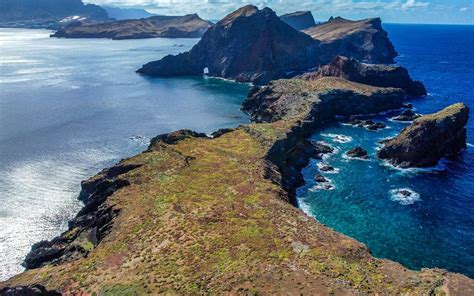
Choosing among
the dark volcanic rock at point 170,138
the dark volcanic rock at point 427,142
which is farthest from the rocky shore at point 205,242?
the dark volcanic rock at point 427,142

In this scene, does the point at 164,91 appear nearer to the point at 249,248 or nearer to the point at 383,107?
the point at 383,107

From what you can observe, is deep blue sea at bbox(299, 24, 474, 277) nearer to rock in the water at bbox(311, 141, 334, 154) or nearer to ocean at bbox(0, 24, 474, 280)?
ocean at bbox(0, 24, 474, 280)

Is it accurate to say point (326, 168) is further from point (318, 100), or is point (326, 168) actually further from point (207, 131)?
point (318, 100)

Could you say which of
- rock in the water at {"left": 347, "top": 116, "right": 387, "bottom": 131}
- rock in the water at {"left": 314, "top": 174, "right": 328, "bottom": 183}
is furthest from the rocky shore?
rock in the water at {"left": 347, "top": 116, "right": 387, "bottom": 131}

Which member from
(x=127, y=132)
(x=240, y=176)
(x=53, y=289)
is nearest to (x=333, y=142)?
(x=240, y=176)

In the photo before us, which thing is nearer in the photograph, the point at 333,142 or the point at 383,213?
the point at 383,213

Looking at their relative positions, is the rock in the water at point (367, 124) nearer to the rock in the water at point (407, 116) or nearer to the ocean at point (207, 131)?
the ocean at point (207, 131)
